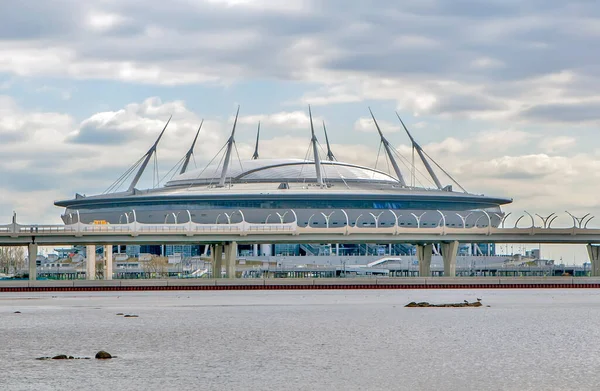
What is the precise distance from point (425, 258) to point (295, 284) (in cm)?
2422

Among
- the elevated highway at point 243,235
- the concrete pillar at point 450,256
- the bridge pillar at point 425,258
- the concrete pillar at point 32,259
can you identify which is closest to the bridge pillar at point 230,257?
the elevated highway at point 243,235

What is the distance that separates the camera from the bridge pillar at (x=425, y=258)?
15612 cm

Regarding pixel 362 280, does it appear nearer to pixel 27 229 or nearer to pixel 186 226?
pixel 186 226

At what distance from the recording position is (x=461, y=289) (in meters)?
136

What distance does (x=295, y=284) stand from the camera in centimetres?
14025

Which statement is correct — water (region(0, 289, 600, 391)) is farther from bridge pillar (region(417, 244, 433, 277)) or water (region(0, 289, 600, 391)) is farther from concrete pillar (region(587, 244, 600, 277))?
concrete pillar (region(587, 244, 600, 277))

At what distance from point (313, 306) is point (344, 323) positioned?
22.3 meters

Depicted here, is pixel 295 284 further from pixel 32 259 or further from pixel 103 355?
pixel 103 355

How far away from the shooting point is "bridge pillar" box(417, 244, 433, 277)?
512ft

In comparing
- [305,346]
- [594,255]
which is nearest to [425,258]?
[594,255]

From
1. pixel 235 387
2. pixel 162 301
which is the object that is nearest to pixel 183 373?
pixel 235 387

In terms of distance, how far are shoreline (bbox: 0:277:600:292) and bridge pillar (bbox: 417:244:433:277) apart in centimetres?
1172

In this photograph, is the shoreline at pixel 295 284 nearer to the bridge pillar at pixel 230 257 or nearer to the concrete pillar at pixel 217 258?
the bridge pillar at pixel 230 257

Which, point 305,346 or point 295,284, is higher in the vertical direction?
point 295,284
